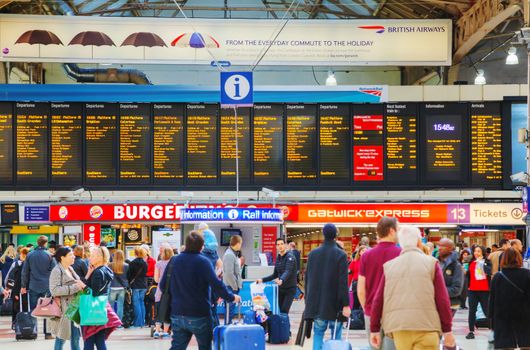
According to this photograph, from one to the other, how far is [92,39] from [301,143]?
5.95 meters

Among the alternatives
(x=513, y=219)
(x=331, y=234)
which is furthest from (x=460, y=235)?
(x=331, y=234)

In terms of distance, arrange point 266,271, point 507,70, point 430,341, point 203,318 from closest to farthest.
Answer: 1. point 430,341
2. point 203,318
3. point 266,271
4. point 507,70

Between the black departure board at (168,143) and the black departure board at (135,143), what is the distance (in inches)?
8.0

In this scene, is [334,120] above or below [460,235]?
above

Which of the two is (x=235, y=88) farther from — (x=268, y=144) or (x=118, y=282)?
(x=268, y=144)

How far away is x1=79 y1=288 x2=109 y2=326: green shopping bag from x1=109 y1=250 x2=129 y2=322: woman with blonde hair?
6.81 m

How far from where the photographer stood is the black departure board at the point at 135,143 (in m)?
26.4

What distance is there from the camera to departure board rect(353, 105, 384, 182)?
2656 centimetres

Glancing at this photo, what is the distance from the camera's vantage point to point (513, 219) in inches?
1046

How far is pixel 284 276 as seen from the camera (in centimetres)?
1585

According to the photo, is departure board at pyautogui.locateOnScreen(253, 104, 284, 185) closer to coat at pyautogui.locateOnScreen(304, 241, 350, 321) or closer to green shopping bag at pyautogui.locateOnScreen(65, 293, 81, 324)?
green shopping bag at pyautogui.locateOnScreen(65, 293, 81, 324)

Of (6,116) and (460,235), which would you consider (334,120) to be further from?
(6,116)

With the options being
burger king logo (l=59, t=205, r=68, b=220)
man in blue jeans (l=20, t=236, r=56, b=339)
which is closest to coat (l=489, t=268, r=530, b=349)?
man in blue jeans (l=20, t=236, r=56, b=339)

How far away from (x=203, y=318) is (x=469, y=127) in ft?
59.6
